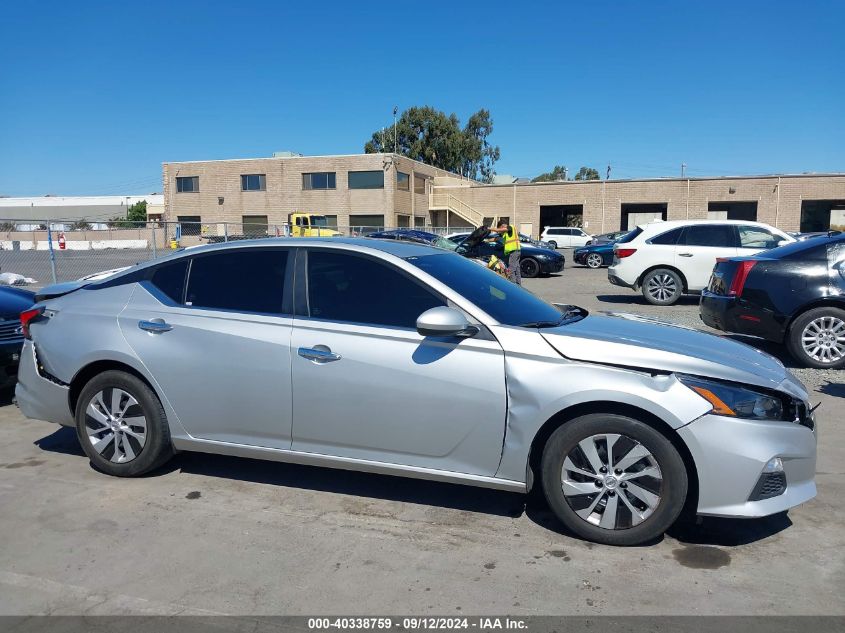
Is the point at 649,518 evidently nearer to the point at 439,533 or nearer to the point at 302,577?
the point at 439,533

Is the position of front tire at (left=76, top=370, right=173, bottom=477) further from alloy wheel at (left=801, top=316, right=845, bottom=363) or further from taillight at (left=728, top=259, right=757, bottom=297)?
alloy wheel at (left=801, top=316, right=845, bottom=363)

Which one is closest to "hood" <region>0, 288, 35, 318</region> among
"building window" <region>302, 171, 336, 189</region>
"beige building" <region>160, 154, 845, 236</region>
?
"beige building" <region>160, 154, 845, 236</region>

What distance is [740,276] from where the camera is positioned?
7633mm

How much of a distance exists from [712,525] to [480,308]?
1848 mm

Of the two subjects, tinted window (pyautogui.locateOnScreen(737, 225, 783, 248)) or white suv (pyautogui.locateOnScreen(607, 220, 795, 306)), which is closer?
tinted window (pyautogui.locateOnScreen(737, 225, 783, 248))

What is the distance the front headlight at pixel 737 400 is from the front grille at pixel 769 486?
294 mm

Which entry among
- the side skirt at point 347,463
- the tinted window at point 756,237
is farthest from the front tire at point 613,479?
the tinted window at point 756,237

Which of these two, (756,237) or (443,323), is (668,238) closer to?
(756,237)

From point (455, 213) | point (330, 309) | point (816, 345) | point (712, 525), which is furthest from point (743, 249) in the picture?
point (455, 213)

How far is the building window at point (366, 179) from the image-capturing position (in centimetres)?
4541

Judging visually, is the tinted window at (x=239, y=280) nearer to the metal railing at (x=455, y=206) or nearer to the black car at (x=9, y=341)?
the black car at (x=9, y=341)

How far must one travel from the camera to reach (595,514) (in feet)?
11.7

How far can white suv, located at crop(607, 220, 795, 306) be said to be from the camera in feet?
41.4

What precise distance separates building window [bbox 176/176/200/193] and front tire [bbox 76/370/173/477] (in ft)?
157
